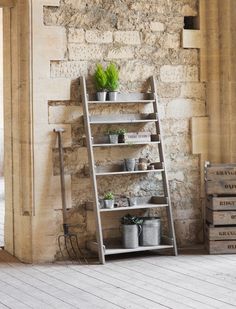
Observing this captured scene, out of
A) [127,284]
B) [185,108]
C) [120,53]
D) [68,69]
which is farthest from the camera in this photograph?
[185,108]

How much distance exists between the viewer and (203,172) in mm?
6445

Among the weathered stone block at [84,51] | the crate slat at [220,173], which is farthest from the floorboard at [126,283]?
the weathered stone block at [84,51]

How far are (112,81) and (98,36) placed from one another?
0.48 metres

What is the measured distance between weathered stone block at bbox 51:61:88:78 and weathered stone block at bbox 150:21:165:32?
81cm

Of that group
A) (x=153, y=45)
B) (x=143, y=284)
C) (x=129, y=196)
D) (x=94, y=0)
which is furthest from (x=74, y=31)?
(x=143, y=284)

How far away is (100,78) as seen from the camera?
5.89 meters

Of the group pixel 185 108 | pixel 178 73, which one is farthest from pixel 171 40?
pixel 185 108

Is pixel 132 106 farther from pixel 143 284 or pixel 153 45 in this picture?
pixel 143 284

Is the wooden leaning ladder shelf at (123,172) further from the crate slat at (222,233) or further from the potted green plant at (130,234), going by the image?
the crate slat at (222,233)

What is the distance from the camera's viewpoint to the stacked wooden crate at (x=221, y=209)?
5965 mm

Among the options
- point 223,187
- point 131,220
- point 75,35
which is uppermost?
point 75,35

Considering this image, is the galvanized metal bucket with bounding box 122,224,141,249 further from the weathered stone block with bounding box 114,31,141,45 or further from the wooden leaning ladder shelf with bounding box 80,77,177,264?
the weathered stone block with bounding box 114,31,141,45

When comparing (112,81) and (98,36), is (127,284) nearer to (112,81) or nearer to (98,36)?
(112,81)

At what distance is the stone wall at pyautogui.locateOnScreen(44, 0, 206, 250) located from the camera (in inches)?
233
